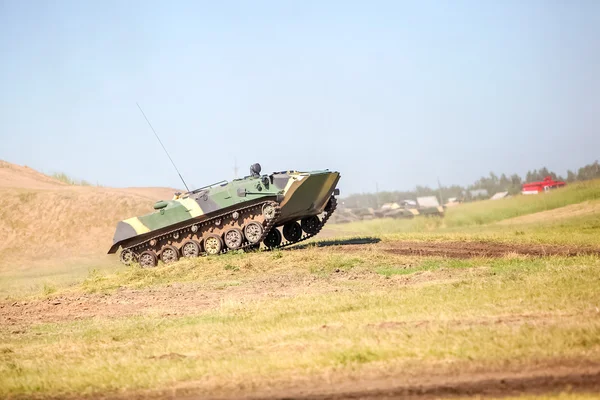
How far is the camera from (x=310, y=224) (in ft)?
94.3

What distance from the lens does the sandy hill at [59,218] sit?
35344mm

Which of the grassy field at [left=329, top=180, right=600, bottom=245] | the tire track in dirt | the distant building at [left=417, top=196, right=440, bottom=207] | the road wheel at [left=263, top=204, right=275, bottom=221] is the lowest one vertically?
the tire track in dirt

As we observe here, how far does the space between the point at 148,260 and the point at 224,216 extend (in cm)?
326

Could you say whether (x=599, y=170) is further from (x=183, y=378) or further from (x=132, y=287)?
(x=183, y=378)

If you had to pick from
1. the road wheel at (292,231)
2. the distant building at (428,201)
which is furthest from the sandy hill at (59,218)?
the distant building at (428,201)

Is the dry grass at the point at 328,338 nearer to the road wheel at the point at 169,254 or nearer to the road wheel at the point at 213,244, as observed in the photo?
the road wheel at the point at 213,244

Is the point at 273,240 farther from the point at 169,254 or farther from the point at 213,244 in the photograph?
the point at 169,254

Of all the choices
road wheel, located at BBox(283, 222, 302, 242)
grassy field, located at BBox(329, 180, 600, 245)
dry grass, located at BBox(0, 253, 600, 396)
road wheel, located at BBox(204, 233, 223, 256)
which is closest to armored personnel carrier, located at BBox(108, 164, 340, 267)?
road wheel, located at BBox(204, 233, 223, 256)

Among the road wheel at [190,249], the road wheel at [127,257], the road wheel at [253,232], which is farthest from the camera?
the road wheel at [127,257]

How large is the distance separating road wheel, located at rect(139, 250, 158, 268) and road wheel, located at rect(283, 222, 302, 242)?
15.3ft

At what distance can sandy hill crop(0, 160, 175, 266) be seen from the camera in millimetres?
35344

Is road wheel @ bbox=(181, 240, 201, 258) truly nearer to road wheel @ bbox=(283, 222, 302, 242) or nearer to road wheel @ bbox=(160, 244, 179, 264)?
road wheel @ bbox=(160, 244, 179, 264)

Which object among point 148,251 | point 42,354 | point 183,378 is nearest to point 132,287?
point 148,251

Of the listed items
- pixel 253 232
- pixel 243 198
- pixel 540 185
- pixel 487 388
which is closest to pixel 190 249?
pixel 253 232
